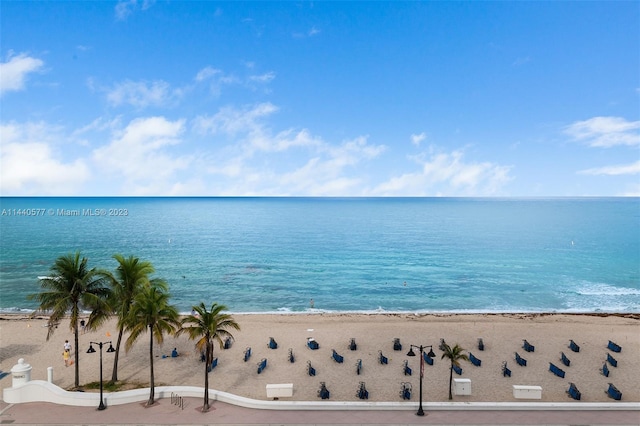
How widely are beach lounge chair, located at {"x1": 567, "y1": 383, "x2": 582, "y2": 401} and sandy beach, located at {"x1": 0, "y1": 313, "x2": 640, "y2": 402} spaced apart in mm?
369

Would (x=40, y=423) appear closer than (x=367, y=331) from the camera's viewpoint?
Yes

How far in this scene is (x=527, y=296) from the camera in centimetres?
6088

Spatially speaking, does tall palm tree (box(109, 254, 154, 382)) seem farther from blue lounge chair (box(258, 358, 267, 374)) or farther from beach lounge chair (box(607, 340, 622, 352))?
beach lounge chair (box(607, 340, 622, 352))

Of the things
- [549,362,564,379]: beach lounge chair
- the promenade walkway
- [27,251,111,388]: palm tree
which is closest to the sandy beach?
[549,362,564,379]: beach lounge chair

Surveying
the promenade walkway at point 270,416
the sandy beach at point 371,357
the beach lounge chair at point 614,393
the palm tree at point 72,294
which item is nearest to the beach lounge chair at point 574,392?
the sandy beach at point 371,357

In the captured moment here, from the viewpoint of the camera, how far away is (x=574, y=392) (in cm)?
2612

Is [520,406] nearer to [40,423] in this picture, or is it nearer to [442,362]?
[442,362]

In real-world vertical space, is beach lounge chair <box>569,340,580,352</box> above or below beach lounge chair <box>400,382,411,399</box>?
above

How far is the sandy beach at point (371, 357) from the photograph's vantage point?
28109mm

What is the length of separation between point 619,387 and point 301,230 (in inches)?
4611

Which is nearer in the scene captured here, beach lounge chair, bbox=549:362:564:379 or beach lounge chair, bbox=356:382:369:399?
beach lounge chair, bbox=356:382:369:399

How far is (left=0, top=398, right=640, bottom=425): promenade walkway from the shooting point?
72.6 ft

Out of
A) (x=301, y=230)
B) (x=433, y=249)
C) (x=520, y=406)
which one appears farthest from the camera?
(x=301, y=230)

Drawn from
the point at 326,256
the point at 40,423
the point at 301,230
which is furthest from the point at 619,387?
the point at 301,230
